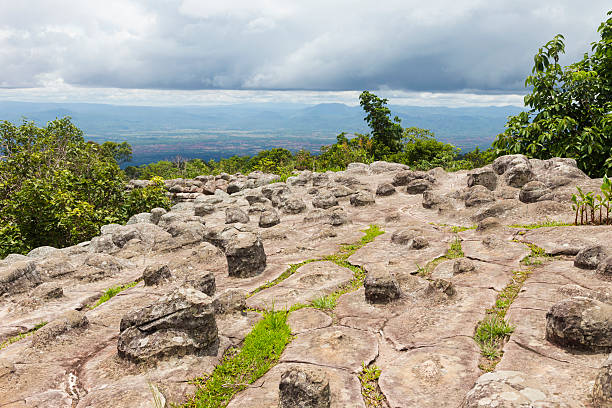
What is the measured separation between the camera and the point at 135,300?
7.89 m

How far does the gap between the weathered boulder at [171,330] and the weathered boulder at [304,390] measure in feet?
6.29

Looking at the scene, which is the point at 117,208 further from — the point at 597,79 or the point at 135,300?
the point at 597,79

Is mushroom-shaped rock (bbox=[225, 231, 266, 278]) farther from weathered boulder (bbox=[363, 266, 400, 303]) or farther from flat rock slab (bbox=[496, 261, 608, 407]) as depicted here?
flat rock slab (bbox=[496, 261, 608, 407])

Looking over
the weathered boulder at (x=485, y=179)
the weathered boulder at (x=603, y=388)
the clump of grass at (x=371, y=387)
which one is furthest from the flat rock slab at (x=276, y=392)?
the weathered boulder at (x=485, y=179)

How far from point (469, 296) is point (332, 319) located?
2348mm

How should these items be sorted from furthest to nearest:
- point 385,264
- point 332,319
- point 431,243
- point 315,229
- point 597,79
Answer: point 597,79 → point 315,229 → point 431,243 → point 385,264 → point 332,319

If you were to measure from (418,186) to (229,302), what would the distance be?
36.6 ft

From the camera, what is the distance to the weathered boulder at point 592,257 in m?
6.51

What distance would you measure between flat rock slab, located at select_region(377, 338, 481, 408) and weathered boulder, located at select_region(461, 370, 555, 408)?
464 millimetres

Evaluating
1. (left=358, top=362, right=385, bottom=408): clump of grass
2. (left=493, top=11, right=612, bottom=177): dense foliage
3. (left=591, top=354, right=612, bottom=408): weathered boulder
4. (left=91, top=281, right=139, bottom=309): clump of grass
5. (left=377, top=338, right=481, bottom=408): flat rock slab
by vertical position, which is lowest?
(left=91, top=281, right=139, bottom=309): clump of grass

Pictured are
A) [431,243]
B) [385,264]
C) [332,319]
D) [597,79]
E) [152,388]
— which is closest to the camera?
[152,388]

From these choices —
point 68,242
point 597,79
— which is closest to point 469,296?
point 597,79

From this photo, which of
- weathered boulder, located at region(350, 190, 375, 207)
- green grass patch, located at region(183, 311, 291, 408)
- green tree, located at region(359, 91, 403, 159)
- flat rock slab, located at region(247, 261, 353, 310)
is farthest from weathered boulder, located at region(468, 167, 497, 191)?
green tree, located at region(359, 91, 403, 159)

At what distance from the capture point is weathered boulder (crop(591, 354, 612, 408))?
331cm
